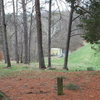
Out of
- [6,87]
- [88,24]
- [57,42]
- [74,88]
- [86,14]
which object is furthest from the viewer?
[57,42]

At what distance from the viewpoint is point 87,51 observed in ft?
122

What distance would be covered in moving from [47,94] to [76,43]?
50176mm

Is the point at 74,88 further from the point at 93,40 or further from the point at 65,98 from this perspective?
the point at 93,40

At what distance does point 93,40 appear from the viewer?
1191 cm

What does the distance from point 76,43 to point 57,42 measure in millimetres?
4685

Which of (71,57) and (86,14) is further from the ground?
(86,14)

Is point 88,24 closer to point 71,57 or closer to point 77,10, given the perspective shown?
point 77,10

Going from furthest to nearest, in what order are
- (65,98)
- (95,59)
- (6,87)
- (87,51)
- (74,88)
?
1. (87,51)
2. (95,59)
3. (6,87)
4. (74,88)
5. (65,98)

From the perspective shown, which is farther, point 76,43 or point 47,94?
point 76,43

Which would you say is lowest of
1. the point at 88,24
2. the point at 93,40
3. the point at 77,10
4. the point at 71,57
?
the point at 71,57

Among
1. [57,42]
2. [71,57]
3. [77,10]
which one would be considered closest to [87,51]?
[71,57]

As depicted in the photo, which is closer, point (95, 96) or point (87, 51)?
point (95, 96)

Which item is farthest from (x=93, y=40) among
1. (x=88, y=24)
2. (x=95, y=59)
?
(x=95, y=59)

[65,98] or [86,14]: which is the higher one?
[86,14]
